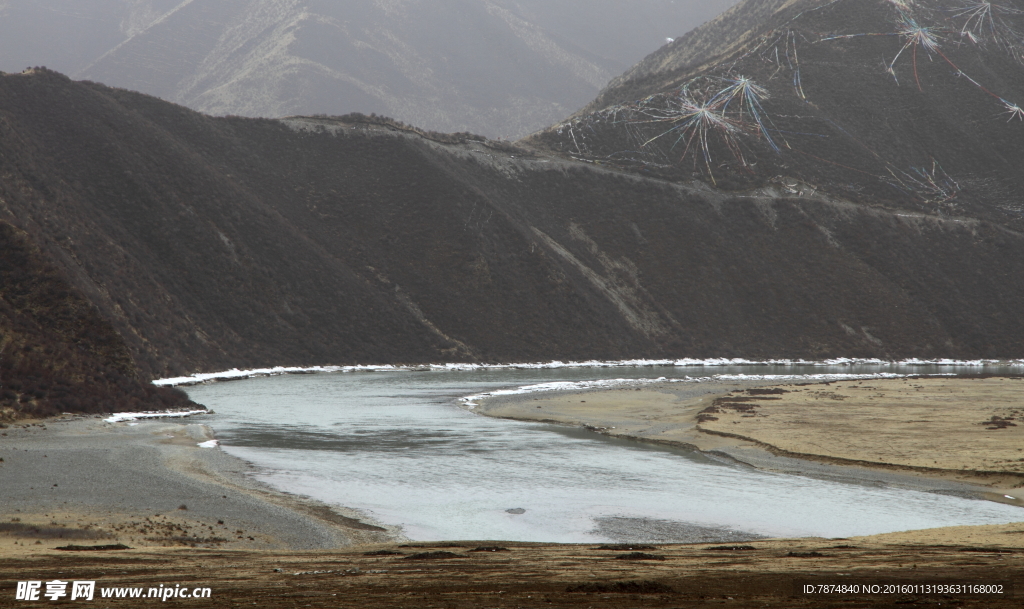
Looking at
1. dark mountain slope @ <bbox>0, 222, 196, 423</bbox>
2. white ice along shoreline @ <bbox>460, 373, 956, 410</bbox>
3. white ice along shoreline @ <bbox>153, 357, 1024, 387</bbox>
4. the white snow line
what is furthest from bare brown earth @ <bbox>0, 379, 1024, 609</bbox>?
white ice along shoreline @ <bbox>153, 357, 1024, 387</bbox>

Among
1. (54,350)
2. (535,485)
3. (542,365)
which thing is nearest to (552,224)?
(542,365)

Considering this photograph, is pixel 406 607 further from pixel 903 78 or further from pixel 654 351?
pixel 903 78

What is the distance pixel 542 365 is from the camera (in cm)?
7812

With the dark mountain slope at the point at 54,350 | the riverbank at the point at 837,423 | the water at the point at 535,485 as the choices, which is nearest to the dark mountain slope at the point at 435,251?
the dark mountain slope at the point at 54,350

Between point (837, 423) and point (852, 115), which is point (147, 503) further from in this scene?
point (852, 115)

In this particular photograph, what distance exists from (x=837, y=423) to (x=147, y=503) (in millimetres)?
29594

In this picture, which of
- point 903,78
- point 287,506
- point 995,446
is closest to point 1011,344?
point 903,78

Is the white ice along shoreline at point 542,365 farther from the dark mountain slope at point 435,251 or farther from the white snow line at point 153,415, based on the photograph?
the white snow line at point 153,415

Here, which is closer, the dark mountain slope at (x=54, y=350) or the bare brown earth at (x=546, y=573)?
the bare brown earth at (x=546, y=573)

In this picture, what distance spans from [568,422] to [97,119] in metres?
62.2

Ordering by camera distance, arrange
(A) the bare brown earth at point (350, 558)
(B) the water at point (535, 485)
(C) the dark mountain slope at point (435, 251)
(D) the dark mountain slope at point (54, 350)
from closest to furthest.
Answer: (A) the bare brown earth at point (350, 558)
(B) the water at point (535, 485)
(D) the dark mountain slope at point (54, 350)
(C) the dark mountain slope at point (435, 251)

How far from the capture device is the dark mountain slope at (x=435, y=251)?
68.3m

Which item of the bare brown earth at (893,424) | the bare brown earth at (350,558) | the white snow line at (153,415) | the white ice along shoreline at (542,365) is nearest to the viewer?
the bare brown earth at (350,558)

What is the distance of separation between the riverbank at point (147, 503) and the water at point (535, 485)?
153 cm
